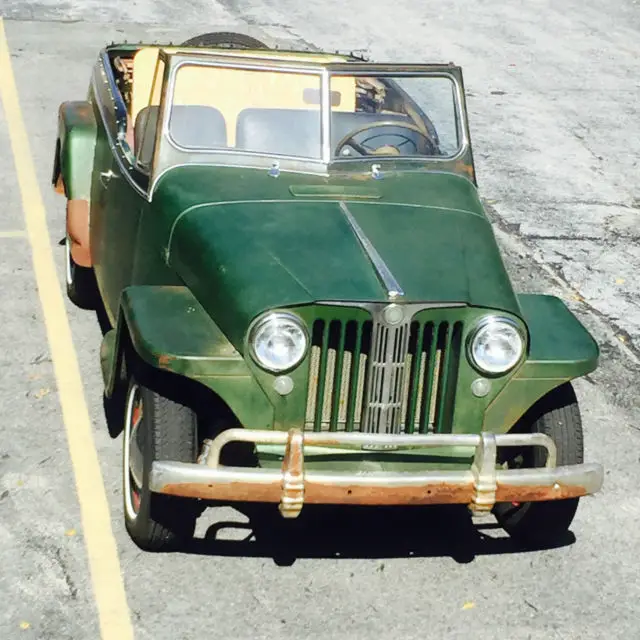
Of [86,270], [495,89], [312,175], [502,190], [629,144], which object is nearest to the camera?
[312,175]

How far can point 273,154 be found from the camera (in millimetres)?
6168

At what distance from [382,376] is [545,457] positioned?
0.85m

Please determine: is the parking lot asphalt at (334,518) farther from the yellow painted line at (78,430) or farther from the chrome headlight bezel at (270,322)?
the chrome headlight bezel at (270,322)

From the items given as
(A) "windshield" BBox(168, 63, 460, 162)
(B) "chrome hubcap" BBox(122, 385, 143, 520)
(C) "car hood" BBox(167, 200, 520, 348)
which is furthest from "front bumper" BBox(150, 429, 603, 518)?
(A) "windshield" BBox(168, 63, 460, 162)

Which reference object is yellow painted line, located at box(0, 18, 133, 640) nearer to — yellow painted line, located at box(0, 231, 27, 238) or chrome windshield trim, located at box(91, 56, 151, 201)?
yellow painted line, located at box(0, 231, 27, 238)

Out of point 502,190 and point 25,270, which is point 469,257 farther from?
point 502,190

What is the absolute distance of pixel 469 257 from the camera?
18.1 feet

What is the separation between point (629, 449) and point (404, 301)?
2.32 m

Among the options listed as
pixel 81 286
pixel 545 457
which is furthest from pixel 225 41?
pixel 545 457

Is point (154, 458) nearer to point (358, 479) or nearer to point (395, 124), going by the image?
point (358, 479)

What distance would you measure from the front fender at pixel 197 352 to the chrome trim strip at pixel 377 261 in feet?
2.13

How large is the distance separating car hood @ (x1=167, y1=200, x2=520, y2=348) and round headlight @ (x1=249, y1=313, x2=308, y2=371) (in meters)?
0.06

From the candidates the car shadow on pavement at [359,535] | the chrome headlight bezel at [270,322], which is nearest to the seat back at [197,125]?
the chrome headlight bezel at [270,322]

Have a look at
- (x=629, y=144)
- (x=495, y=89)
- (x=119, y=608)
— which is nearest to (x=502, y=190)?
(x=629, y=144)
